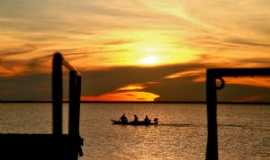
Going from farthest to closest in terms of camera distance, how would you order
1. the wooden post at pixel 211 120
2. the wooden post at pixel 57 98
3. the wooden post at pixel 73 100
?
1. the wooden post at pixel 73 100
2. the wooden post at pixel 211 120
3. the wooden post at pixel 57 98

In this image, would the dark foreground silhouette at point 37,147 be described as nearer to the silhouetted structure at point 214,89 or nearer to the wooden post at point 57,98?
the wooden post at point 57,98

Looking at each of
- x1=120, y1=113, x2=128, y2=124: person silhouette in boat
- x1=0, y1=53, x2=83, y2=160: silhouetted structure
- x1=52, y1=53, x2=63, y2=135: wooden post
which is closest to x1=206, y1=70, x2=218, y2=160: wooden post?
x1=0, y1=53, x2=83, y2=160: silhouetted structure

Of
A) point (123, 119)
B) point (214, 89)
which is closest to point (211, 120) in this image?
point (214, 89)

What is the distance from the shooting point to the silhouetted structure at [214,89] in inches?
382

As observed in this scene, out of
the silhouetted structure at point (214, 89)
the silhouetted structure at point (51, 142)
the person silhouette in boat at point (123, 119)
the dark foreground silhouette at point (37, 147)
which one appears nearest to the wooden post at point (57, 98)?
the silhouetted structure at point (51, 142)

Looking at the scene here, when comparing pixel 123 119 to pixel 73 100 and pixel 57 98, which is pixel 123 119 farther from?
pixel 57 98

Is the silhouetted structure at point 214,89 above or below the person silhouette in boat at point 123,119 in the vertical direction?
above

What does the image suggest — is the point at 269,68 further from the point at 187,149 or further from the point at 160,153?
the point at 187,149

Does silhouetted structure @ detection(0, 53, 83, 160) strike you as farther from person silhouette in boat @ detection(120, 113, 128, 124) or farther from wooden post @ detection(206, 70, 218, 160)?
person silhouette in boat @ detection(120, 113, 128, 124)

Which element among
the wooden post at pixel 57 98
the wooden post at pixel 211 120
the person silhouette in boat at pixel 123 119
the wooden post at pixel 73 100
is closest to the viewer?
the wooden post at pixel 57 98

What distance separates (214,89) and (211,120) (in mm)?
565

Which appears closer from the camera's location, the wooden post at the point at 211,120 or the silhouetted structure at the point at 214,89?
the silhouetted structure at the point at 214,89

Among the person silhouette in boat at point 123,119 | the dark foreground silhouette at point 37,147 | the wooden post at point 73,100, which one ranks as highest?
the wooden post at point 73,100

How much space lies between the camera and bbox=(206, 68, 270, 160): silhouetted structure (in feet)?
A: 31.9
